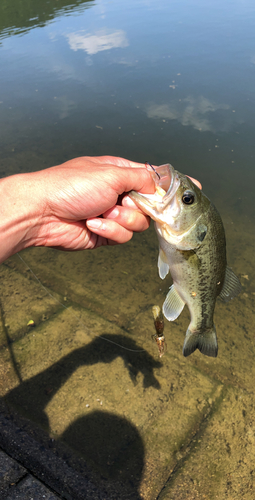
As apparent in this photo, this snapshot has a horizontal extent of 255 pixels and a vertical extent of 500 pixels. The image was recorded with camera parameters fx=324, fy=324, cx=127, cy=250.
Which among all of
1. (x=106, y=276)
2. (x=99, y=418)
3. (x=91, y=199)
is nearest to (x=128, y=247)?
(x=106, y=276)

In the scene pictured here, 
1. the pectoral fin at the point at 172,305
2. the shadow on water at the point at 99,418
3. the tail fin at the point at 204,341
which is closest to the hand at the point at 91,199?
the pectoral fin at the point at 172,305

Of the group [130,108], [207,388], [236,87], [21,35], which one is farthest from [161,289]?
[21,35]

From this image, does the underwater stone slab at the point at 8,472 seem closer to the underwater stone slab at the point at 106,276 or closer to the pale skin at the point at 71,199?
the pale skin at the point at 71,199

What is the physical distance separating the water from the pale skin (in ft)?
5.81

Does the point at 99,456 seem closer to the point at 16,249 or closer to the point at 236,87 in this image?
the point at 16,249

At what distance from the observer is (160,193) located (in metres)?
2.22

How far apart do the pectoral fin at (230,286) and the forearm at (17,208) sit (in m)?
1.44

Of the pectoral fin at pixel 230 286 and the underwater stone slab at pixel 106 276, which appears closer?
the pectoral fin at pixel 230 286

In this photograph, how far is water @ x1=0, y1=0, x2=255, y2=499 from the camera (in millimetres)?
3264

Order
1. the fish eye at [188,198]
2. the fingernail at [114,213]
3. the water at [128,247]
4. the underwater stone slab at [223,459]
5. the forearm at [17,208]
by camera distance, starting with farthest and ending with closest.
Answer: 1. the water at [128,247]
2. the underwater stone slab at [223,459]
3. the fingernail at [114,213]
4. the forearm at [17,208]
5. the fish eye at [188,198]

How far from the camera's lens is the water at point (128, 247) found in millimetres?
3264

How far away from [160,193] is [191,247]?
435mm

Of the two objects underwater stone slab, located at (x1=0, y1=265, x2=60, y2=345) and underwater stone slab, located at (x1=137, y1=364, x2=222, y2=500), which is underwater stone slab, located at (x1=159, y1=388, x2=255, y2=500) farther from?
underwater stone slab, located at (x1=0, y1=265, x2=60, y2=345)

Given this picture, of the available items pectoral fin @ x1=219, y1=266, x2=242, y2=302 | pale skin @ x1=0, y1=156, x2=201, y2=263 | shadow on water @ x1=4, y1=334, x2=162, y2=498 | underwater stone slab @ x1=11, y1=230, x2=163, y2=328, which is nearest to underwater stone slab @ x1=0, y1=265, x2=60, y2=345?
Answer: underwater stone slab @ x1=11, y1=230, x2=163, y2=328
